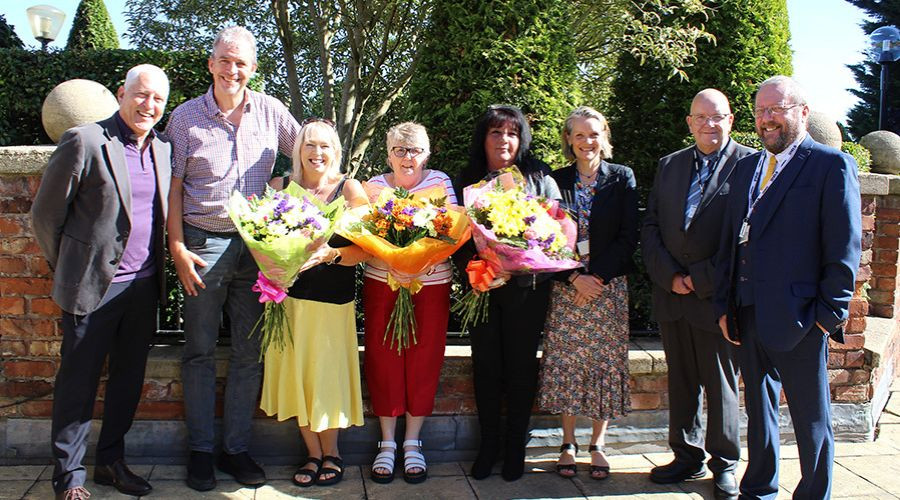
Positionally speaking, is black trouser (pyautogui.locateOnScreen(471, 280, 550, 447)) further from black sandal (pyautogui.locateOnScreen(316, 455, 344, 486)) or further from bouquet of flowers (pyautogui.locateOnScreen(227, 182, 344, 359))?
bouquet of flowers (pyautogui.locateOnScreen(227, 182, 344, 359))

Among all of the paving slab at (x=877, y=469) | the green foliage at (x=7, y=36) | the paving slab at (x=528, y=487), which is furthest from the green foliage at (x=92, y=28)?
the paving slab at (x=877, y=469)

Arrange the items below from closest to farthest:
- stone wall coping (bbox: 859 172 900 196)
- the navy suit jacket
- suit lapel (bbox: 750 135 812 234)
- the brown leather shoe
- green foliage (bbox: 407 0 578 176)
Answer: the navy suit jacket < suit lapel (bbox: 750 135 812 234) < the brown leather shoe < green foliage (bbox: 407 0 578 176) < stone wall coping (bbox: 859 172 900 196)

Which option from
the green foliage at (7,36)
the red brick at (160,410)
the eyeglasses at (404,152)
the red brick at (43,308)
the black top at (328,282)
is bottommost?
the red brick at (160,410)

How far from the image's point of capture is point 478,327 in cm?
381

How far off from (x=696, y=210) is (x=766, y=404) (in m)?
1.02

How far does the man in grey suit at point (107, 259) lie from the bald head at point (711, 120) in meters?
2.73

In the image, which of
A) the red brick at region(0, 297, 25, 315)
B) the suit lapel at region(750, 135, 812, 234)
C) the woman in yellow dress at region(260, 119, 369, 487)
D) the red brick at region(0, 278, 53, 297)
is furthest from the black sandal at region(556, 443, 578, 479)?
the red brick at region(0, 297, 25, 315)

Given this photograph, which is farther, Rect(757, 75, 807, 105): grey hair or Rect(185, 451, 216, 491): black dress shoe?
Rect(185, 451, 216, 491): black dress shoe

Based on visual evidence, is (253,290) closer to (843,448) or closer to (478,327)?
(478,327)

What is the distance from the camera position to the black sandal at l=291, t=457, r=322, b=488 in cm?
371

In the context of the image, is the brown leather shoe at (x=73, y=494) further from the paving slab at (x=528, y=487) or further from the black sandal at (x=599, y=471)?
the black sandal at (x=599, y=471)

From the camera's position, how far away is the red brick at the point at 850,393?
14.8ft

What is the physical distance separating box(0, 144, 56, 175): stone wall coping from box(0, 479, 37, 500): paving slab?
164 cm

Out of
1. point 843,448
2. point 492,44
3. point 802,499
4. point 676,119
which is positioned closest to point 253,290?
point 492,44
